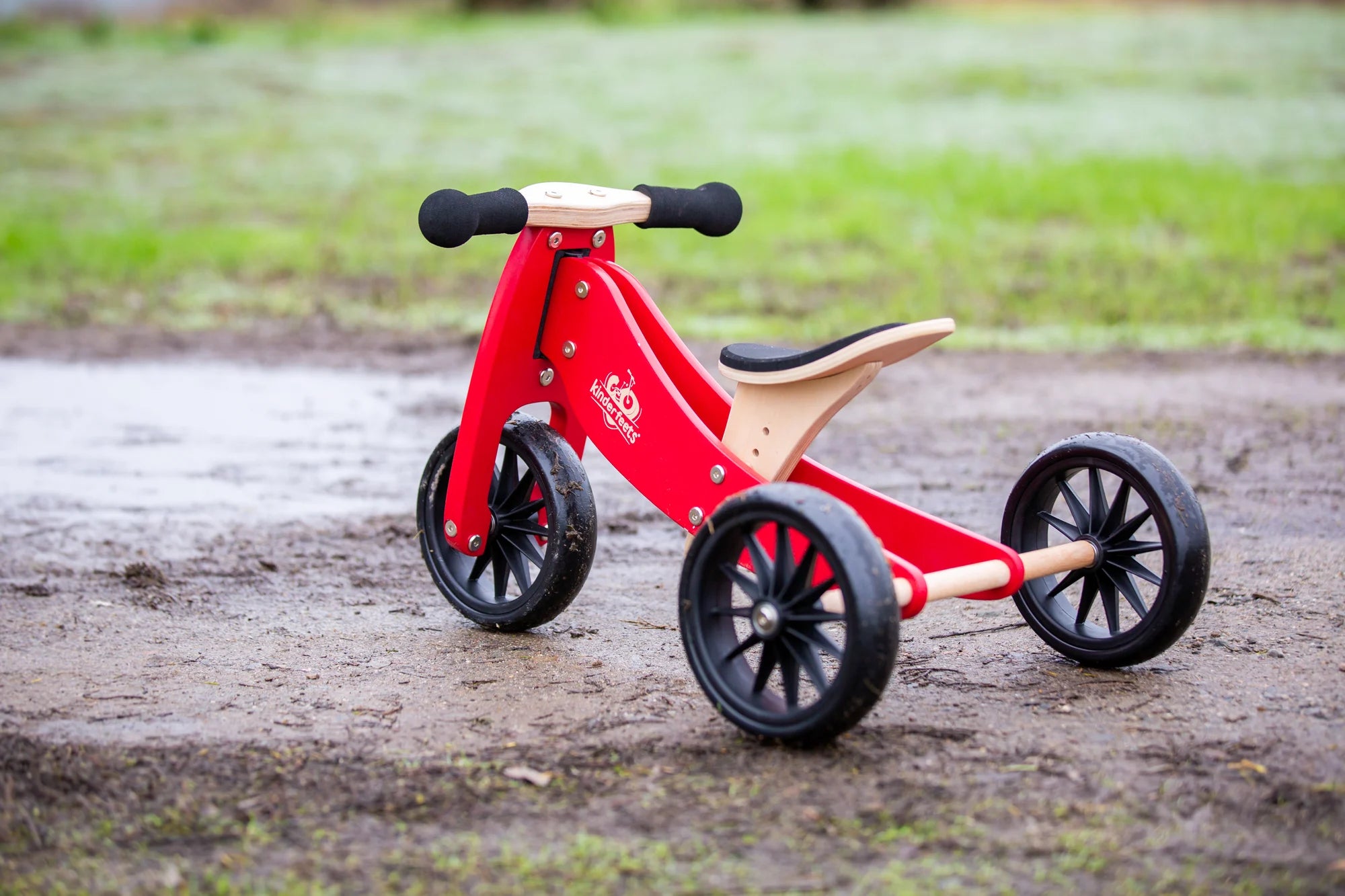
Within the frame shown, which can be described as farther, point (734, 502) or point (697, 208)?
point (697, 208)

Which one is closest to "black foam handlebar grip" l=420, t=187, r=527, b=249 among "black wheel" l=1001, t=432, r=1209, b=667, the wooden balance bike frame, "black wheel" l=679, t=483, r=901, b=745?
the wooden balance bike frame

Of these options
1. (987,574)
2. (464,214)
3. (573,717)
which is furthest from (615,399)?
(987,574)

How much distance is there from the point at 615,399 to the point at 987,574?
1.18m

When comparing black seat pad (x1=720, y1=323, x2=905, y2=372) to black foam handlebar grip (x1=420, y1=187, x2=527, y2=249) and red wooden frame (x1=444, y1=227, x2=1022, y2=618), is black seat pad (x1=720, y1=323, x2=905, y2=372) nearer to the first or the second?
red wooden frame (x1=444, y1=227, x2=1022, y2=618)

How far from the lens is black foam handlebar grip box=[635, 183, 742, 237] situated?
14.4 feet

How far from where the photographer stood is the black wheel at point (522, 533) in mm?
4258

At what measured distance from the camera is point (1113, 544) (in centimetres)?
404

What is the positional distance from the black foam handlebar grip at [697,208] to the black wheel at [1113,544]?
1238 millimetres

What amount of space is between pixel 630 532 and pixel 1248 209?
8551mm

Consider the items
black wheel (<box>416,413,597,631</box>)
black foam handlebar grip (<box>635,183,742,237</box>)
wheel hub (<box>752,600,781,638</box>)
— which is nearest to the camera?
wheel hub (<box>752,600,781,638</box>)

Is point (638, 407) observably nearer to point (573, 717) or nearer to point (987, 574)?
point (573, 717)

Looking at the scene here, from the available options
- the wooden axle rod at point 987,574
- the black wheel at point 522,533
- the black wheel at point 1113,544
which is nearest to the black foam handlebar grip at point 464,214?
the black wheel at point 522,533

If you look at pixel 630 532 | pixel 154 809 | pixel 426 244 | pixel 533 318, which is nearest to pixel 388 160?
pixel 426 244

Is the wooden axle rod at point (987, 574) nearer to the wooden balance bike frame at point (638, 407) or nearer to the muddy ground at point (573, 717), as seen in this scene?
the wooden balance bike frame at point (638, 407)
